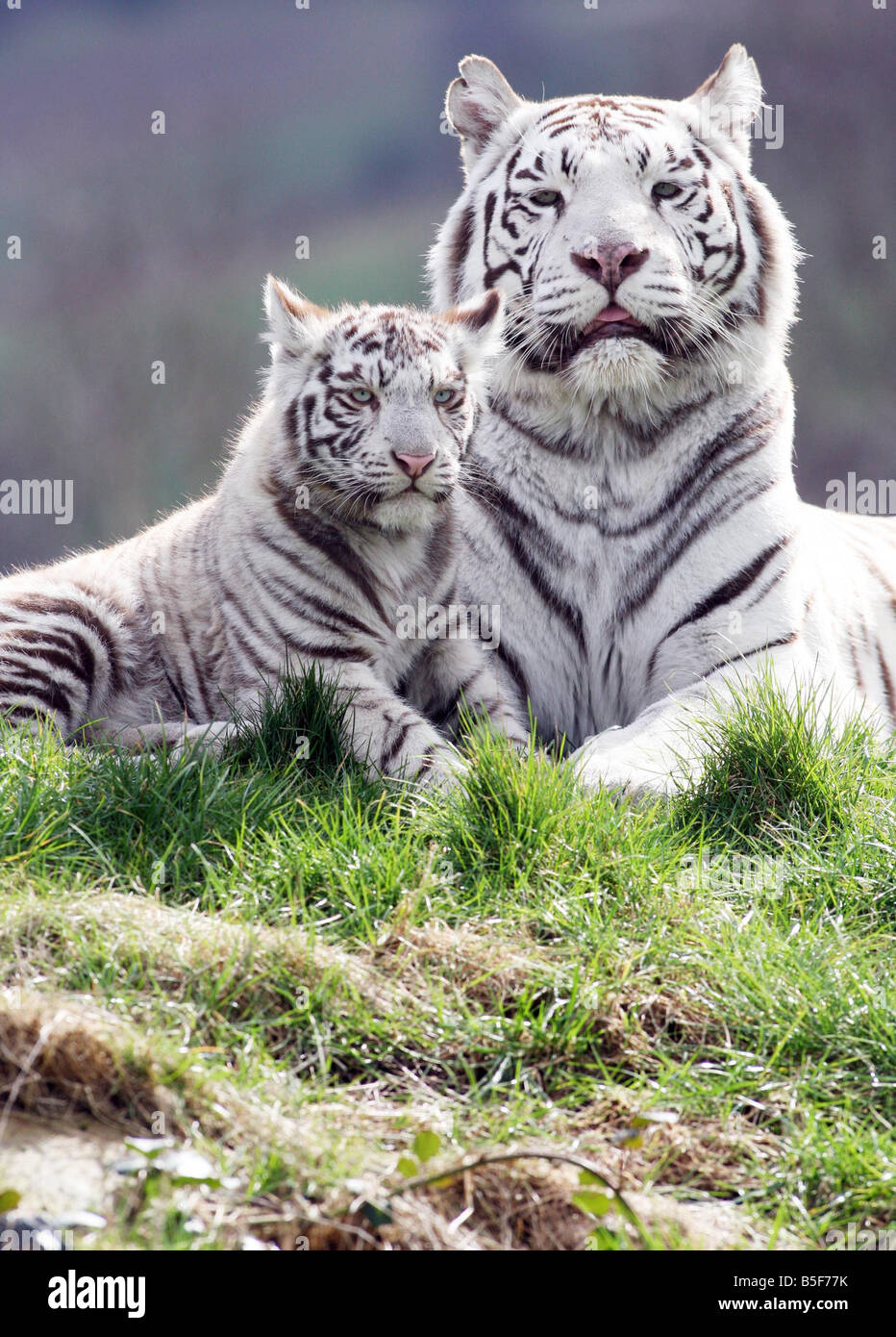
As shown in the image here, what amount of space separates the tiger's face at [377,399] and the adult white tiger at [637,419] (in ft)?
0.98

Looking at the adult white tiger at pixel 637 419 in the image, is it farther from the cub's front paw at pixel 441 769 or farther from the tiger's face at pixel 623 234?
the cub's front paw at pixel 441 769

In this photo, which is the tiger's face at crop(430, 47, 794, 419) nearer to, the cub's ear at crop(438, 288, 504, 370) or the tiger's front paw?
the cub's ear at crop(438, 288, 504, 370)

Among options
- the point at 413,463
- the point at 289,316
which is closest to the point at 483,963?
the point at 413,463

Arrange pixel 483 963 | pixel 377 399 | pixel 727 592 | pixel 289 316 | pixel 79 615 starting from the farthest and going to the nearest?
pixel 79 615, pixel 727 592, pixel 289 316, pixel 377 399, pixel 483 963

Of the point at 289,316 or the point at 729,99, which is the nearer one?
the point at 289,316

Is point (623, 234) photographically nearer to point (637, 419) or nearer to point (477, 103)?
point (637, 419)

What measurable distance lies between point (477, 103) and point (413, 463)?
4.92 feet

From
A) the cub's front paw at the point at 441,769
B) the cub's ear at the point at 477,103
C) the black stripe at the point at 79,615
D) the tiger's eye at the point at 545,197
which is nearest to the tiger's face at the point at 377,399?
the tiger's eye at the point at 545,197

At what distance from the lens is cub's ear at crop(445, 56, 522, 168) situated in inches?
155

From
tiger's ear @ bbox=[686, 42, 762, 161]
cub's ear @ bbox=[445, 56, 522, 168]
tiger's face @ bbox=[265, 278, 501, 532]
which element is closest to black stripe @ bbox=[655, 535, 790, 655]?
tiger's face @ bbox=[265, 278, 501, 532]

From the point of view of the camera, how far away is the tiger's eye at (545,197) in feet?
12.2

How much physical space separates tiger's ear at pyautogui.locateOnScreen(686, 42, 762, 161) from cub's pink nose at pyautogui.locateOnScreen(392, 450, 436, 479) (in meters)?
1.45

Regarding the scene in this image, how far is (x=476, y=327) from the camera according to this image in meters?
3.51
